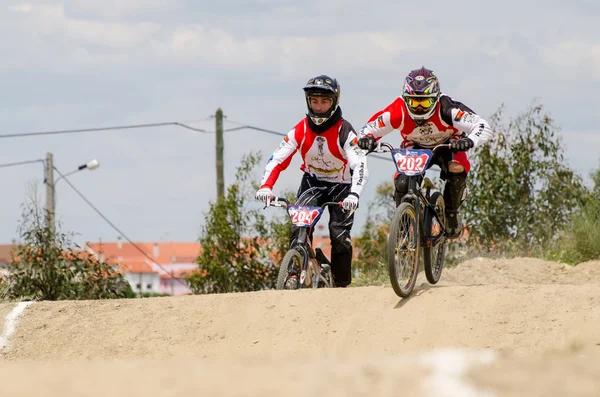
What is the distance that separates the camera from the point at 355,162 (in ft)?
34.4

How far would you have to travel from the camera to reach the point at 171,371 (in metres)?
4.71

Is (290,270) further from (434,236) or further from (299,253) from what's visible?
(434,236)

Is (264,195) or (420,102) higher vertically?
(420,102)

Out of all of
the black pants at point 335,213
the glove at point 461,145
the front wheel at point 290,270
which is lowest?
the front wheel at point 290,270

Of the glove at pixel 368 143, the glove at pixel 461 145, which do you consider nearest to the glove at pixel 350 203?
the glove at pixel 368 143

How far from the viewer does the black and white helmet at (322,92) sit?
34.4 feet

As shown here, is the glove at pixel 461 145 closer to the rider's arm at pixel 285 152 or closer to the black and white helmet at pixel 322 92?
the black and white helmet at pixel 322 92

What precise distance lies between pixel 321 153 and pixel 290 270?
4.69ft

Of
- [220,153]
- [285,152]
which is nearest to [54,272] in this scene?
[285,152]

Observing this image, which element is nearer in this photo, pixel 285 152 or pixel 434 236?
pixel 434 236

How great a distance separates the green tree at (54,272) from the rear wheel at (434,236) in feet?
18.5

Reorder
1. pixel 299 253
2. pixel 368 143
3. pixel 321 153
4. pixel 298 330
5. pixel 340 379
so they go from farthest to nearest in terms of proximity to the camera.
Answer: pixel 321 153
pixel 299 253
pixel 368 143
pixel 298 330
pixel 340 379

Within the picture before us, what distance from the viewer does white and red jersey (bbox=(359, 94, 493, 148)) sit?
9.33 meters

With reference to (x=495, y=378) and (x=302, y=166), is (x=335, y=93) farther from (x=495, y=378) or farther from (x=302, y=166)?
(x=495, y=378)
